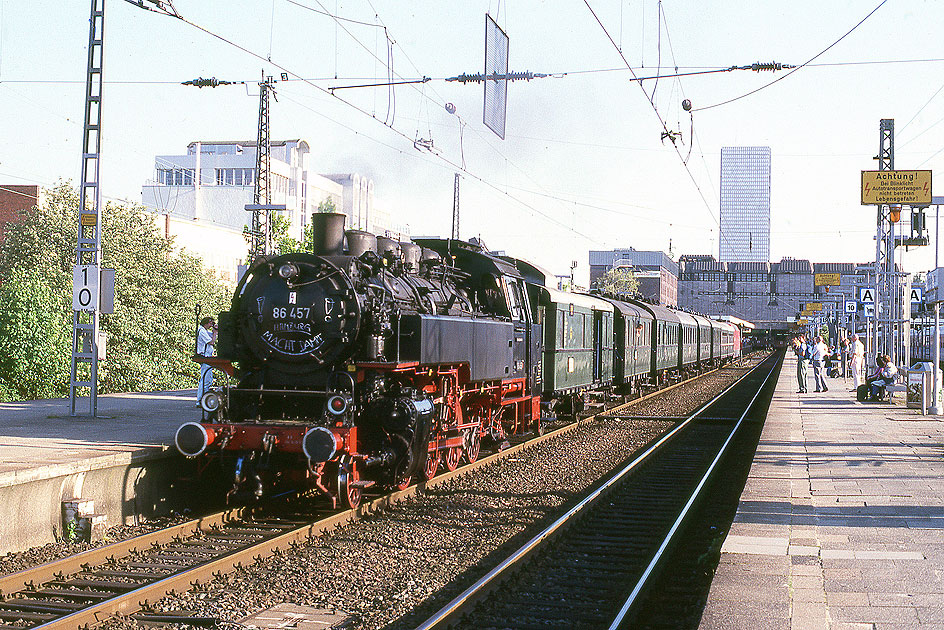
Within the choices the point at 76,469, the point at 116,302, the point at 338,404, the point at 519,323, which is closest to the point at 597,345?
the point at 519,323

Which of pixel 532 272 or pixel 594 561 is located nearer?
pixel 594 561

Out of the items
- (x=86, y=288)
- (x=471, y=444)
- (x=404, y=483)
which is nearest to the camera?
(x=404, y=483)

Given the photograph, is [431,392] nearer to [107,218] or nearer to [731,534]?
[731,534]

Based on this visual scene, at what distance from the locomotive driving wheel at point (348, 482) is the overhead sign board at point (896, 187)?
18086 mm

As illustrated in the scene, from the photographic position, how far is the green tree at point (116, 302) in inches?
1093

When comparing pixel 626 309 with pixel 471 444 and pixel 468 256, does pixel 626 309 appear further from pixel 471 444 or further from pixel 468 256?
pixel 471 444

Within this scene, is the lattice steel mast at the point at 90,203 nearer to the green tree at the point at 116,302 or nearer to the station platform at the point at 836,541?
the station platform at the point at 836,541

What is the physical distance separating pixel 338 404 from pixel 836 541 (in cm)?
458

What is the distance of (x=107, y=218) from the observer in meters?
32.9

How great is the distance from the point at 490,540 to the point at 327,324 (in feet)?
8.90

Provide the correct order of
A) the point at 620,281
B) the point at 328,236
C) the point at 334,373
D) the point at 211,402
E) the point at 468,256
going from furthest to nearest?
the point at 620,281 → the point at 468,256 → the point at 328,236 → the point at 334,373 → the point at 211,402

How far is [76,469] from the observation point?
8.08 meters

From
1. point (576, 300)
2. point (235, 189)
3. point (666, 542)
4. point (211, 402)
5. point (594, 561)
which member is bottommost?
point (594, 561)

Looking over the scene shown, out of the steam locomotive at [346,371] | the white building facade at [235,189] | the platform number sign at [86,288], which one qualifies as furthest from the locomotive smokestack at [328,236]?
the white building facade at [235,189]
